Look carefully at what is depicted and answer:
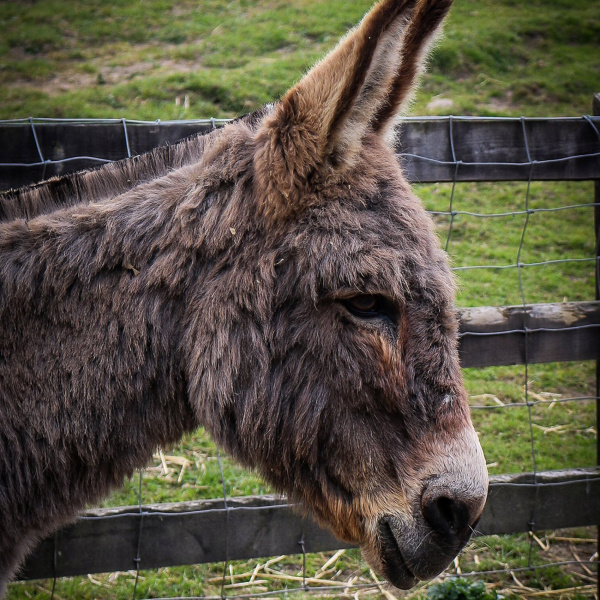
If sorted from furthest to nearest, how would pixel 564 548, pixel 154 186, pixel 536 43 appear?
pixel 536 43 < pixel 564 548 < pixel 154 186

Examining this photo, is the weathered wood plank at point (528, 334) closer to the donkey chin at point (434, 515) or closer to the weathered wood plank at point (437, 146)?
the weathered wood plank at point (437, 146)

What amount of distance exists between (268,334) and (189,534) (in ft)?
5.80

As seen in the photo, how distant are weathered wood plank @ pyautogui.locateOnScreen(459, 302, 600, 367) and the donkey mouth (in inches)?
61.1

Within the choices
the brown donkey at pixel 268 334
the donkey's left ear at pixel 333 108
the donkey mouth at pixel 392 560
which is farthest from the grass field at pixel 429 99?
the donkey's left ear at pixel 333 108

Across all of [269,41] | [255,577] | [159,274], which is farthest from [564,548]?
[269,41]

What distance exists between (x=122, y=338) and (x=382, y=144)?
1169 millimetres

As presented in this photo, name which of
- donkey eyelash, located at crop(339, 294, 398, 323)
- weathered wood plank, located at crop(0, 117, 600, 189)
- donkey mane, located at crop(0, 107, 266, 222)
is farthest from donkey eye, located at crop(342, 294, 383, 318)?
weathered wood plank, located at crop(0, 117, 600, 189)

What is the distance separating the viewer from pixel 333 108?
1.84 meters

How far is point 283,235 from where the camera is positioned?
1.96 m

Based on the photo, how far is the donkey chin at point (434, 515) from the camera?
6.33 ft

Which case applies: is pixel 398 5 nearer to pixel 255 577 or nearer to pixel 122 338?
pixel 122 338

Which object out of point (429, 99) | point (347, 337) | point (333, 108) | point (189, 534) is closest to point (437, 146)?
point (333, 108)

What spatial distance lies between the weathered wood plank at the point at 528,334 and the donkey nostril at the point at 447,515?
1519mm

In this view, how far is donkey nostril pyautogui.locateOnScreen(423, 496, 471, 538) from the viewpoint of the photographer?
194cm
